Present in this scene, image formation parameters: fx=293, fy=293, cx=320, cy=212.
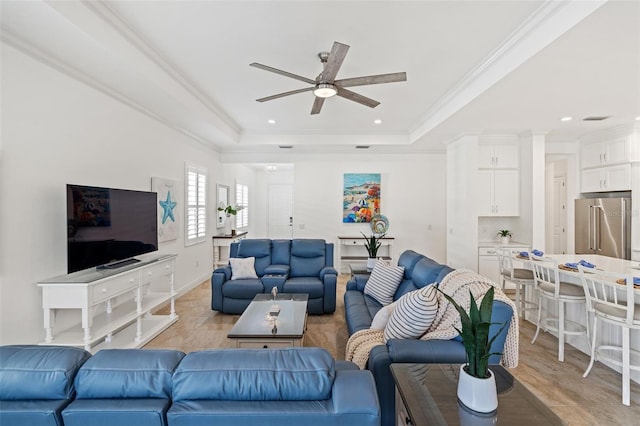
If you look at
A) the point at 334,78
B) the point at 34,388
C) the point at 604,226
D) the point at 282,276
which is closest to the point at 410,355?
the point at 34,388

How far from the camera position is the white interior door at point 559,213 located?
6156 millimetres

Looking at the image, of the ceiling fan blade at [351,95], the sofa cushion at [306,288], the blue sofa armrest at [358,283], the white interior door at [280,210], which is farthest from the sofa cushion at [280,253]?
the white interior door at [280,210]

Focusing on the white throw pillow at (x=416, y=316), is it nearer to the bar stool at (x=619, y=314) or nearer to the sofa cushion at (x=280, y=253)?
the bar stool at (x=619, y=314)

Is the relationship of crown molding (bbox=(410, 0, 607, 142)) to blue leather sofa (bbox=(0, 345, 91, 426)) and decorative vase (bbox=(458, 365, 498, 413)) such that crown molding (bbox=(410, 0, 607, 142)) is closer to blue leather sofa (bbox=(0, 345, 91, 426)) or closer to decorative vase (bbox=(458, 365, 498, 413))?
decorative vase (bbox=(458, 365, 498, 413))

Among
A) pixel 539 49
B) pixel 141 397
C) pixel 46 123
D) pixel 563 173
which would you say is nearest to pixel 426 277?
pixel 539 49

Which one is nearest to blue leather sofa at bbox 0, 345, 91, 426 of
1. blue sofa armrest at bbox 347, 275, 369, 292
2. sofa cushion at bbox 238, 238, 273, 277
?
blue sofa armrest at bbox 347, 275, 369, 292

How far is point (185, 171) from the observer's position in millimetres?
5008

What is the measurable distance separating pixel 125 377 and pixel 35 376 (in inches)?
11.9

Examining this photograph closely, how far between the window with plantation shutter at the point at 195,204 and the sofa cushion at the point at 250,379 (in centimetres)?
436

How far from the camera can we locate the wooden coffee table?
8.09 ft

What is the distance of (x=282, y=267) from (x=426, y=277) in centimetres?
233

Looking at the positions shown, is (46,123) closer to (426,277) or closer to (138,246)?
(138,246)

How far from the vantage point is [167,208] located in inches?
175

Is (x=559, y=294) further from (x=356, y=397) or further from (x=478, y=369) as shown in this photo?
(x=356, y=397)
